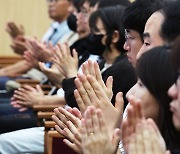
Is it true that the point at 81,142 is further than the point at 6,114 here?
No

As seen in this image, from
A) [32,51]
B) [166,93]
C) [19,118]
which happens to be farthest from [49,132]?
[32,51]

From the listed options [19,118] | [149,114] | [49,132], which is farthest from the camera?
[19,118]

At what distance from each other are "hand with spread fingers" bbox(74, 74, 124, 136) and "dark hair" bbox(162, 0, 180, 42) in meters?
0.29

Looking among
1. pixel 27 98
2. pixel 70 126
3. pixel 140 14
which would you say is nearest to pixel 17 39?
pixel 27 98

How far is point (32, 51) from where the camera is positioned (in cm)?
425

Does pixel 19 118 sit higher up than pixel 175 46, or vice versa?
pixel 19 118

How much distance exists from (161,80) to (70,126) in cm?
45

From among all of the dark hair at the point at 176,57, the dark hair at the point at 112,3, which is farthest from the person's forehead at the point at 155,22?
the dark hair at the point at 112,3

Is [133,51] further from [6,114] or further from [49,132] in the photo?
[6,114]

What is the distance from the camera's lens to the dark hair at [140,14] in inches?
102

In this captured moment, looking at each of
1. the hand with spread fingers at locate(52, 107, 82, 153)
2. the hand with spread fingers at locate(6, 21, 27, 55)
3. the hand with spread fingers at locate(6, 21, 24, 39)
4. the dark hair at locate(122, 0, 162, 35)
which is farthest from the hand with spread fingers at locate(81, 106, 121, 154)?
the hand with spread fingers at locate(6, 21, 24, 39)

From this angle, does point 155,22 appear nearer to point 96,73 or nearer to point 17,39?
point 96,73

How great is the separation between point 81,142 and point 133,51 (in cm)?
68

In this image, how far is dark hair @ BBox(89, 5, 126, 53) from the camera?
10.9 feet
